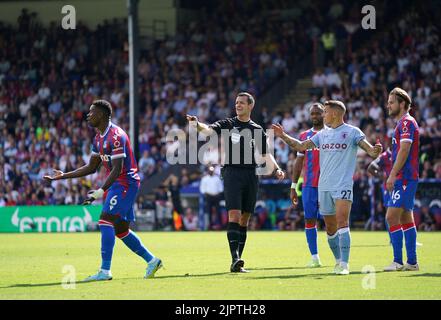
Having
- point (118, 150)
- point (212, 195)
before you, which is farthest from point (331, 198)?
point (212, 195)

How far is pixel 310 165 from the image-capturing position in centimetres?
1597

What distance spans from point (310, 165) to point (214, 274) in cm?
307

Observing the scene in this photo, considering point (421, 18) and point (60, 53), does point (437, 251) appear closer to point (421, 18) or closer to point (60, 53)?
point (421, 18)

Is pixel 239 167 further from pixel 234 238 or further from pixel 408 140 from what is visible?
pixel 408 140

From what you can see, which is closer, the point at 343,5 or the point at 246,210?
the point at 246,210

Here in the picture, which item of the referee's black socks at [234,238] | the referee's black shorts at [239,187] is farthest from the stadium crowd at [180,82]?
the referee's black socks at [234,238]

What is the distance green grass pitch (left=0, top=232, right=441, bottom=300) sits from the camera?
11.0m

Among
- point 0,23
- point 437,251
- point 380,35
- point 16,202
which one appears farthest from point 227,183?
point 0,23

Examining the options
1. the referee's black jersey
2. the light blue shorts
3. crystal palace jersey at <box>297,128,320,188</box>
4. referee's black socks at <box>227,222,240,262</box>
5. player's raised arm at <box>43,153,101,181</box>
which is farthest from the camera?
crystal palace jersey at <box>297,128,320,188</box>

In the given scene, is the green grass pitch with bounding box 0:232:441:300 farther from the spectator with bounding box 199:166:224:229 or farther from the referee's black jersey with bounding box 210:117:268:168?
the spectator with bounding box 199:166:224:229

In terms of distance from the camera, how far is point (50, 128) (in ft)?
125

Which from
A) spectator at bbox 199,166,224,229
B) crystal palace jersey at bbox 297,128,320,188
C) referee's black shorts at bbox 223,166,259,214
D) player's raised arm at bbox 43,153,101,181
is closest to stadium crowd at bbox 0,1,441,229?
spectator at bbox 199,166,224,229

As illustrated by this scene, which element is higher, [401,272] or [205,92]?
[205,92]

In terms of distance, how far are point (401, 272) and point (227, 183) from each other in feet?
9.13
